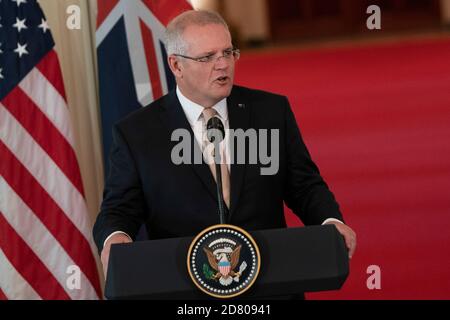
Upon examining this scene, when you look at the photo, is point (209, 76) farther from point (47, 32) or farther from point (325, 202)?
point (47, 32)

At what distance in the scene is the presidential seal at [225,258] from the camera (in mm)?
2213

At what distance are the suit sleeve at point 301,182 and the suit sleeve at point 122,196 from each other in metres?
0.54

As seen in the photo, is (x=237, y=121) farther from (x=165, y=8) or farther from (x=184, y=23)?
(x=165, y=8)

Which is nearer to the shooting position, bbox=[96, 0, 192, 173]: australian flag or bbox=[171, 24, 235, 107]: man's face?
bbox=[171, 24, 235, 107]: man's face

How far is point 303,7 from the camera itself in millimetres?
16750

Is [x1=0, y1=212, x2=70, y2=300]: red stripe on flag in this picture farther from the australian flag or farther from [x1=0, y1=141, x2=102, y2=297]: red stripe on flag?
the australian flag

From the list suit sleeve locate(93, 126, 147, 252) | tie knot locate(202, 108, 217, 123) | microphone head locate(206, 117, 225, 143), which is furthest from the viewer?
tie knot locate(202, 108, 217, 123)

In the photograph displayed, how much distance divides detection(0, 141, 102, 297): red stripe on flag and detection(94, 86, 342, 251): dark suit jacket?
44.0 inches

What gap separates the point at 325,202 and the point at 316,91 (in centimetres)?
855

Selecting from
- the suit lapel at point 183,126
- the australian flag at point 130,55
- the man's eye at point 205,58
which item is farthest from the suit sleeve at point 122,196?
the australian flag at point 130,55

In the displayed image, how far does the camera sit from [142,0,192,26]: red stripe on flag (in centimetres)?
411

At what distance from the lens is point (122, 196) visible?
3.01m

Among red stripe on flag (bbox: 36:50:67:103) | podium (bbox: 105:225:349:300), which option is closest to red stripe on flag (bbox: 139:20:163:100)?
red stripe on flag (bbox: 36:50:67:103)
